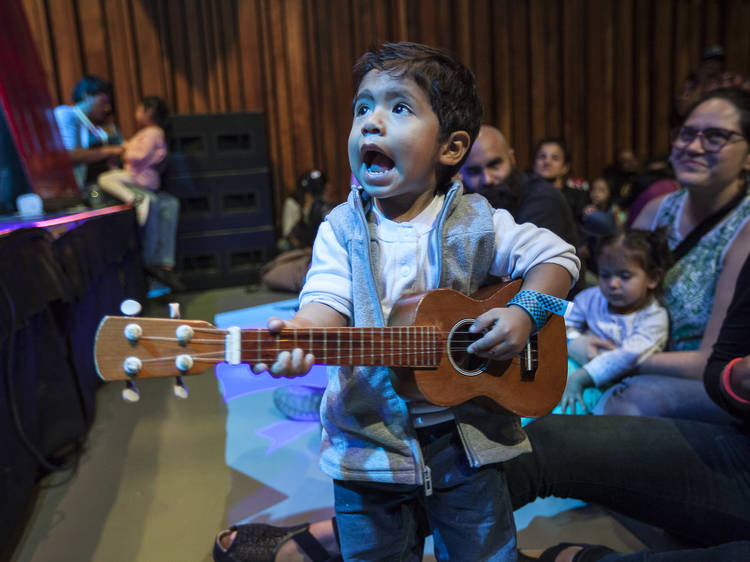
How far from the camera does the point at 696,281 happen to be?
1858 millimetres

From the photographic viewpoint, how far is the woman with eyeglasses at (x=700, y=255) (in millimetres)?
1690

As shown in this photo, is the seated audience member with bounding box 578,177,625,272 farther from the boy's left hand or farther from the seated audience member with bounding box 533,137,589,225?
the boy's left hand

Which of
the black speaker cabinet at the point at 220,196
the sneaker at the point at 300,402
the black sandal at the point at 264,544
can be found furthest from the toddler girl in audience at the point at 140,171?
the black sandal at the point at 264,544

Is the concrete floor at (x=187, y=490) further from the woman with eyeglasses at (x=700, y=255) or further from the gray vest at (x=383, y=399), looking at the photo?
the gray vest at (x=383, y=399)

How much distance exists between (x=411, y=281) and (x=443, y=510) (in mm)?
429

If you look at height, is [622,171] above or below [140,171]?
below

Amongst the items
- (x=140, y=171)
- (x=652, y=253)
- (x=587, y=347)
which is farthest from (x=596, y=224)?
(x=140, y=171)

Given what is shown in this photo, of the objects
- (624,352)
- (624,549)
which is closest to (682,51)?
(624,352)

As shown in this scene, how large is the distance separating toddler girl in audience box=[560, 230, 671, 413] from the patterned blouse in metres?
0.03

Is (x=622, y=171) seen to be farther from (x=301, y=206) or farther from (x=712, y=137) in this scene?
(x=712, y=137)

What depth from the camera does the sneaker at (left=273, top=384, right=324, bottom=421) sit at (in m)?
2.33

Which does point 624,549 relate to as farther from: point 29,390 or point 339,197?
point 339,197

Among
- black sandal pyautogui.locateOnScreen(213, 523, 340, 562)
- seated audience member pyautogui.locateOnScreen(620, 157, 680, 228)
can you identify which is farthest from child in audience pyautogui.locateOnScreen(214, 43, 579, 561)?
seated audience member pyautogui.locateOnScreen(620, 157, 680, 228)

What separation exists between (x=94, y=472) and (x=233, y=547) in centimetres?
84
